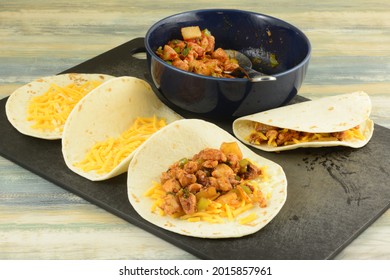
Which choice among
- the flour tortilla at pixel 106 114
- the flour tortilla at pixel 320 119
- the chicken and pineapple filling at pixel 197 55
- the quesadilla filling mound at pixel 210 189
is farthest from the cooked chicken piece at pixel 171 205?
the chicken and pineapple filling at pixel 197 55

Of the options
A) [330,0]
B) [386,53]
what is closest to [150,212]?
[386,53]

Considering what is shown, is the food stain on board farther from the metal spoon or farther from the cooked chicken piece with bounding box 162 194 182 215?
the cooked chicken piece with bounding box 162 194 182 215

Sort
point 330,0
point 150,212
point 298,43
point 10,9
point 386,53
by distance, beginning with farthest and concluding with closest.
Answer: point 330,0 → point 10,9 → point 386,53 → point 298,43 → point 150,212

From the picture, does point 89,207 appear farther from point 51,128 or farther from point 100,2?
point 100,2

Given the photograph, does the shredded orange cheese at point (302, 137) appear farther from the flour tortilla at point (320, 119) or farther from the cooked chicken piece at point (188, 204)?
the cooked chicken piece at point (188, 204)


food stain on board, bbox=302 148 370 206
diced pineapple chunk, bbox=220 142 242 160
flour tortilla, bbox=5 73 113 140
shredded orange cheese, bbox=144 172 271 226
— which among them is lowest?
flour tortilla, bbox=5 73 113 140

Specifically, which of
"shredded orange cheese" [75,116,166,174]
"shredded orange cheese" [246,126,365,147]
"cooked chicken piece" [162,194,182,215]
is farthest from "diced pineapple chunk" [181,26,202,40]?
"cooked chicken piece" [162,194,182,215]
